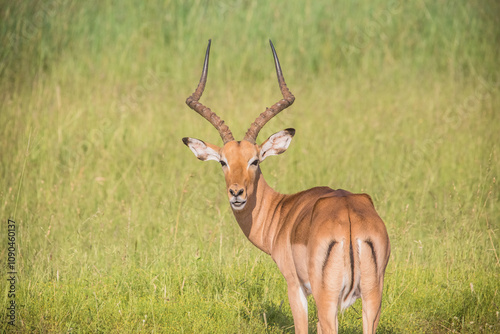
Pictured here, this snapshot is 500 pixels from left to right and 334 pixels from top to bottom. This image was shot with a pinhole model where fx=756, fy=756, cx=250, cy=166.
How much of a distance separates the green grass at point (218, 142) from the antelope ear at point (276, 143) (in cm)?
115

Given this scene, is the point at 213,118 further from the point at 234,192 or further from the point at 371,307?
the point at 371,307

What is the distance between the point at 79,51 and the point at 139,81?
5.03 ft

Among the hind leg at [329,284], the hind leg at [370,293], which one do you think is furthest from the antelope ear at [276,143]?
the hind leg at [370,293]

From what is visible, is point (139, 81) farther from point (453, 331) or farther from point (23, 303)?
point (453, 331)

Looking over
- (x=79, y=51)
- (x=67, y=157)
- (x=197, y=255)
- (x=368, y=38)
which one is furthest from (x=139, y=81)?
(x=197, y=255)

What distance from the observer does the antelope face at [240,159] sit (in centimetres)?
605

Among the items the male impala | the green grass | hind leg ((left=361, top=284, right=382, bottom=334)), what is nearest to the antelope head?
the male impala

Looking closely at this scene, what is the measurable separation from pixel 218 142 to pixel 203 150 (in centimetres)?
432

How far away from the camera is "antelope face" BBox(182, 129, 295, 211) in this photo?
19.9ft

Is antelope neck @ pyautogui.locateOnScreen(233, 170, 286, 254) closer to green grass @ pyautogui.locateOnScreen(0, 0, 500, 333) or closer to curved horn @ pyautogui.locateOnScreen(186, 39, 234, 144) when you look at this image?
curved horn @ pyautogui.locateOnScreen(186, 39, 234, 144)

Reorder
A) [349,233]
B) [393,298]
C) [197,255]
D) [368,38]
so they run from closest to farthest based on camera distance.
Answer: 1. [349,233]
2. [393,298]
3. [197,255]
4. [368,38]

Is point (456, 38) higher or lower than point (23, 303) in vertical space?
higher

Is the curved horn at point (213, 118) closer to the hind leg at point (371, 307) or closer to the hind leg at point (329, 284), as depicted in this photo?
the hind leg at point (329, 284)

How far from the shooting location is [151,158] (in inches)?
419
